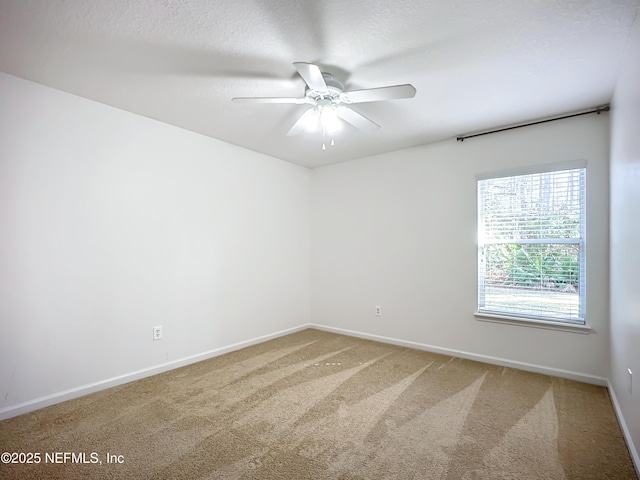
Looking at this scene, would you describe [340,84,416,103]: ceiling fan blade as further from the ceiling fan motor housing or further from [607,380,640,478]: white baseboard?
[607,380,640,478]: white baseboard

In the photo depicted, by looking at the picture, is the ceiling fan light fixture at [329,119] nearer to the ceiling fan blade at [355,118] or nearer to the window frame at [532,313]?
the ceiling fan blade at [355,118]

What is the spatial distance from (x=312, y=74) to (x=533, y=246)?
2.63 metres

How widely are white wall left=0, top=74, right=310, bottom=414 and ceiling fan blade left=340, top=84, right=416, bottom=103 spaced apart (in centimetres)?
197

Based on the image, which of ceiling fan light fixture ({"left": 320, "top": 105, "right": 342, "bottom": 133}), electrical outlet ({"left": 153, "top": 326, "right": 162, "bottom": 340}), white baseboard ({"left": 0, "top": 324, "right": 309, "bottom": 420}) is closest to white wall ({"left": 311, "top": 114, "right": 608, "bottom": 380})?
ceiling fan light fixture ({"left": 320, "top": 105, "right": 342, "bottom": 133})

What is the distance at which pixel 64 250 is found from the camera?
2.53 meters

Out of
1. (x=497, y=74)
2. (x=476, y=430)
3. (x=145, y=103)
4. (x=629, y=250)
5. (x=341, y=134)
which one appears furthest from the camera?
(x=341, y=134)

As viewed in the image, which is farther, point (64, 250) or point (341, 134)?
point (341, 134)

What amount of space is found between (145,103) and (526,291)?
3.83 metres

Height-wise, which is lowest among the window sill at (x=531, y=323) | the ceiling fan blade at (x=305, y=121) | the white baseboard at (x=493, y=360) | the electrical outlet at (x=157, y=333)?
the white baseboard at (x=493, y=360)

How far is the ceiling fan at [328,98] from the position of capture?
6.43 feet

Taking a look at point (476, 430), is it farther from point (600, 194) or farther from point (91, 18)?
point (91, 18)

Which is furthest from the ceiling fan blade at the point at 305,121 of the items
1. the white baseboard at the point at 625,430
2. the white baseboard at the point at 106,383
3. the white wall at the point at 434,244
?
the white baseboard at the point at 625,430

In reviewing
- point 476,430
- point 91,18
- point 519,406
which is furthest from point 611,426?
point 91,18

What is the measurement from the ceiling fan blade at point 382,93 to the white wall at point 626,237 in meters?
1.16
